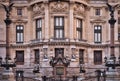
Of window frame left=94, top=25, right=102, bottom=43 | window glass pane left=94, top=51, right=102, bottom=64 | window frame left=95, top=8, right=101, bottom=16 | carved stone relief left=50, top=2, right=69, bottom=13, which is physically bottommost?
window glass pane left=94, top=51, right=102, bottom=64

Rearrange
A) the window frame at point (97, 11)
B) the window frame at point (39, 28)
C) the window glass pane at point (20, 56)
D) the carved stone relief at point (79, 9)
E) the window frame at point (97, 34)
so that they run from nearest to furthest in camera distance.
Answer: the carved stone relief at point (79, 9) → the window frame at point (39, 28) → the window glass pane at point (20, 56) → the window frame at point (97, 34) → the window frame at point (97, 11)

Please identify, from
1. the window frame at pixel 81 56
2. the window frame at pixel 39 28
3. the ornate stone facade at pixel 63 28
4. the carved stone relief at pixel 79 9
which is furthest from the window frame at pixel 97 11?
the window frame at pixel 39 28

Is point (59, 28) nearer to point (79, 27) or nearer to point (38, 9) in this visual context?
point (79, 27)

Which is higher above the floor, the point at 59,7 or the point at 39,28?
the point at 59,7

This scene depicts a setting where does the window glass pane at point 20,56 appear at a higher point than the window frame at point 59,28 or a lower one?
lower

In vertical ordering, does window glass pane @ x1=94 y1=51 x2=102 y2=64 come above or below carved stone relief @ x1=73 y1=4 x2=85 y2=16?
below

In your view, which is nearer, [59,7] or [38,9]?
[59,7]

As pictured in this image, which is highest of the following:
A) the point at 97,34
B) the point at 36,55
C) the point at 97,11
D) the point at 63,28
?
the point at 97,11

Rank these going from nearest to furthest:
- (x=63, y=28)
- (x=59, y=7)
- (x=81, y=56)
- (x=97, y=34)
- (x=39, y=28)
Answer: (x=59, y=7) → (x=63, y=28) → (x=81, y=56) → (x=39, y=28) → (x=97, y=34)

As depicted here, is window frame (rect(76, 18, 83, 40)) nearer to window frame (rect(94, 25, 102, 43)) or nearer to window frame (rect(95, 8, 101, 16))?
window frame (rect(94, 25, 102, 43))

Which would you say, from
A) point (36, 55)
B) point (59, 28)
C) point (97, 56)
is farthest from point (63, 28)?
point (97, 56)

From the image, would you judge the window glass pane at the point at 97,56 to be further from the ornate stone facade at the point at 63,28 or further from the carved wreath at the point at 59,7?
the carved wreath at the point at 59,7

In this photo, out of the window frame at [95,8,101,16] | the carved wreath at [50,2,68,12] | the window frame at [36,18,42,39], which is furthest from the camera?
the window frame at [95,8,101,16]

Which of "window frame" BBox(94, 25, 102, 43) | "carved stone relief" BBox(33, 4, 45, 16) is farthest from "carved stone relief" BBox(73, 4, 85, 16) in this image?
"carved stone relief" BBox(33, 4, 45, 16)
